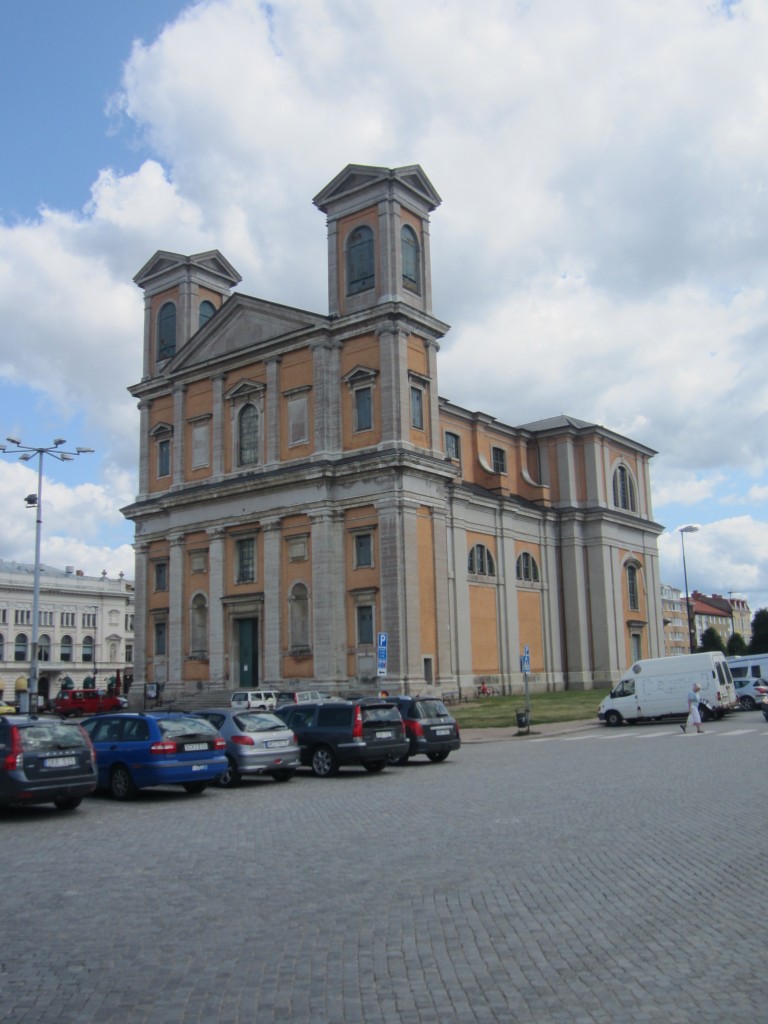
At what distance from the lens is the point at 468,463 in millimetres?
57750

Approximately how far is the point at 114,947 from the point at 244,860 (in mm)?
3452

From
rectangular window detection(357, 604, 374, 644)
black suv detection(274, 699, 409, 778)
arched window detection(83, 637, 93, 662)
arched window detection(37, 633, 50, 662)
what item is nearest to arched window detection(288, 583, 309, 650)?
rectangular window detection(357, 604, 374, 644)

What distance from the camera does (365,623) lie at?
4306 cm

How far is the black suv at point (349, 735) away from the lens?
2061 centimetres

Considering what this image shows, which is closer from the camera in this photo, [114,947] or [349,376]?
[114,947]

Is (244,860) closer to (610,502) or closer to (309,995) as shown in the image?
(309,995)

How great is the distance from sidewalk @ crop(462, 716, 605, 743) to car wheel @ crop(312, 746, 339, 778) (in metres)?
10.4

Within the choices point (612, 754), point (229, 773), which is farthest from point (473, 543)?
point (229, 773)

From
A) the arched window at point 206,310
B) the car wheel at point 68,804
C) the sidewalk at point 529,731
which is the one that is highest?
the arched window at point 206,310

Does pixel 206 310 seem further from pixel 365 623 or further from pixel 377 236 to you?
pixel 365 623

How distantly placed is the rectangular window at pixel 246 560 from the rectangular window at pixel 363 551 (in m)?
5.91

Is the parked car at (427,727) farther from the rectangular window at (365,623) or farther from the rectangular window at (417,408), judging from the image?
the rectangular window at (417,408)

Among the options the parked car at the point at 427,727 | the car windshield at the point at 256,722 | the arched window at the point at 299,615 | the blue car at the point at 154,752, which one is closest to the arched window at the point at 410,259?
the arched window at the point at 299,615

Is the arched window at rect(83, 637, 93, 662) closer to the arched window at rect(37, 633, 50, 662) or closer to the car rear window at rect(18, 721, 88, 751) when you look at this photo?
the arched window at rect(37, 633, 50, 662)
